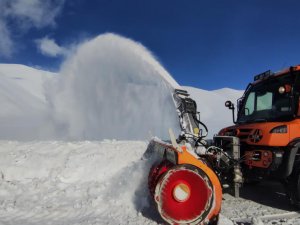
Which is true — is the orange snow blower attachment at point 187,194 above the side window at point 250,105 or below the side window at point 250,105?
below

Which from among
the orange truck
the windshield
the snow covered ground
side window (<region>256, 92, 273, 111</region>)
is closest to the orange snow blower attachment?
the snow covered ground

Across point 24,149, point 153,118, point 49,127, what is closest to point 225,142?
point 153,118

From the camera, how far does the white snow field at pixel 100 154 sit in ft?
18.4

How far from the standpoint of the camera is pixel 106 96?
14453mm

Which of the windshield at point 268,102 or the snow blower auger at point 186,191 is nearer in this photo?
the snow blower auger at point 186,191

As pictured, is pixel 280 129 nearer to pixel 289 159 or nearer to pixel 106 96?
pixel 289 159

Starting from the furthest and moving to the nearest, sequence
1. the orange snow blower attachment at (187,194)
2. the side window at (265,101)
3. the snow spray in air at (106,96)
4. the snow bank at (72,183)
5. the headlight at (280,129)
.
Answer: the snow spray in air at (106,96), the side window at (265,101), the headlight at (280,129), the snow bank at (72,183), the orange snow blower attachment at (187,194)

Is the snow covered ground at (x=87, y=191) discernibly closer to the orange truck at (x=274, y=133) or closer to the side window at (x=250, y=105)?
the orange truck at (x=274, y=133)

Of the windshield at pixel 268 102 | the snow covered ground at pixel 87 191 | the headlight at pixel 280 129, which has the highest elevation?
the windshield at pixel 268 102

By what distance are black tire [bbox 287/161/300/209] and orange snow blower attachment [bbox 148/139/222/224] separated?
1.61 metres

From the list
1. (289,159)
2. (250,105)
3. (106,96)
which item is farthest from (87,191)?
(106,96)

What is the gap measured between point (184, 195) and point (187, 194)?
1.7 inches

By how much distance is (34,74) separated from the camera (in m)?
31.5

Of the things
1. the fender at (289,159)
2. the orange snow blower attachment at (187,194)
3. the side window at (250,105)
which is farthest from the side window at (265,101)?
the orange snow blower attachment at (187,194)
